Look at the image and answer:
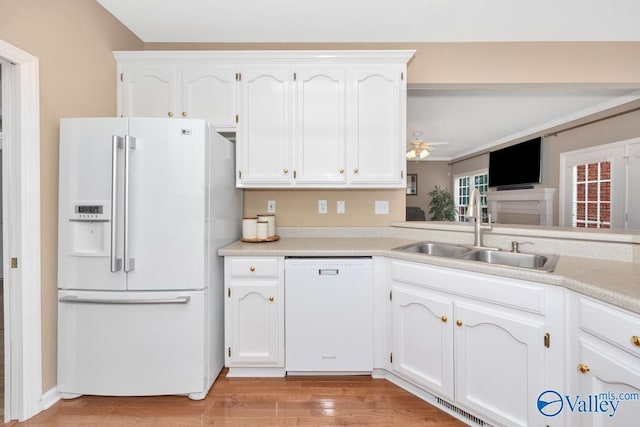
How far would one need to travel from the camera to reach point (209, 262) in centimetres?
186

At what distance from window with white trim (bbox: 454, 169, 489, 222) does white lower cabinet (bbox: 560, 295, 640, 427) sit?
664 centimetres

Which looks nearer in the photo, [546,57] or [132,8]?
[132,8]

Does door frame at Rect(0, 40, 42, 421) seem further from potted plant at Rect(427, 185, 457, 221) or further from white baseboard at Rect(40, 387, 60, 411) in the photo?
potted plant at Rect(427, 185, 457, 221)

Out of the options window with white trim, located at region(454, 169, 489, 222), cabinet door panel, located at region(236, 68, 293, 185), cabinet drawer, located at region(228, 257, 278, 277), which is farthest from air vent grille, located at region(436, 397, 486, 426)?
window with white trim, located at region(454, 169, 489, 222)

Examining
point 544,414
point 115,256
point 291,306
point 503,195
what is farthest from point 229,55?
point 503,195

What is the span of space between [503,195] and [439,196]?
147 centimetres

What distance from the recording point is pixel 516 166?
599 centimetres

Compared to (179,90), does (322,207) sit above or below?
below

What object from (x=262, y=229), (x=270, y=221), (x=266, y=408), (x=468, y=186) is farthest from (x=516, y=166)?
(x=266, y=408)

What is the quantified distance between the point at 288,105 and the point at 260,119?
0.75 feet

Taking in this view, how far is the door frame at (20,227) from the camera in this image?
1574 mm

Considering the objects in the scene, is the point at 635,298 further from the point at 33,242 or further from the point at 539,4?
the point at 33,242

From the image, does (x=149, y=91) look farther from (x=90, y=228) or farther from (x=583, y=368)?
(x=583, y=368)

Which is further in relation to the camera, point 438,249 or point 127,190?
point 438,249
